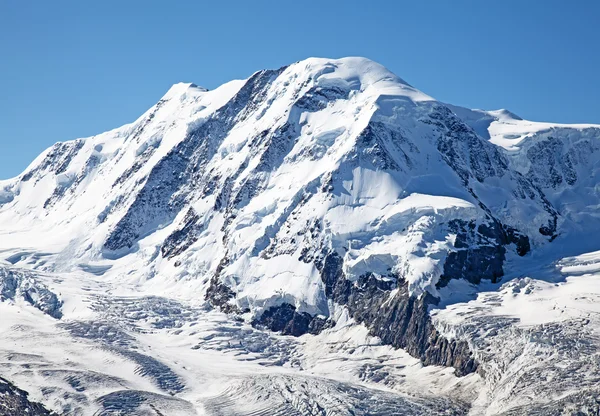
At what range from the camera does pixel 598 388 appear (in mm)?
182125

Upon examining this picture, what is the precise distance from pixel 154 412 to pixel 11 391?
956 inches

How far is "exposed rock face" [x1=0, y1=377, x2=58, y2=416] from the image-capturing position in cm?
18900

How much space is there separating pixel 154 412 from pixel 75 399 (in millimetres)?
14264

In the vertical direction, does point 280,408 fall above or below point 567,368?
below

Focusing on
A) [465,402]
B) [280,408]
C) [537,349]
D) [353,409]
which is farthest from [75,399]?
[537,349]

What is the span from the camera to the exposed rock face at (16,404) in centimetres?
18900

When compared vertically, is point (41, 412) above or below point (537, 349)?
below

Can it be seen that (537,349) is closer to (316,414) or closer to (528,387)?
(528,387)

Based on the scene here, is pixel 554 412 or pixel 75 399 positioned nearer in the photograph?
pixel 554 412

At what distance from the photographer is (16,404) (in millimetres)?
192125

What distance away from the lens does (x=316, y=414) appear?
637 feet

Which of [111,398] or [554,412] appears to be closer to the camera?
[554,412]

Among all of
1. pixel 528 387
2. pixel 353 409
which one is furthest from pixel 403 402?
pixel 528 387

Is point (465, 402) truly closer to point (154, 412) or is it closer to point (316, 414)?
point (316, 414)
